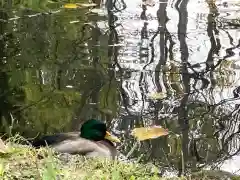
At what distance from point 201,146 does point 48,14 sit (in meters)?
4.33

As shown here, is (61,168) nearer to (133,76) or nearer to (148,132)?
(148,132)

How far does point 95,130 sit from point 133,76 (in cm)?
133

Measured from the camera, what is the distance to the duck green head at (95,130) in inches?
202

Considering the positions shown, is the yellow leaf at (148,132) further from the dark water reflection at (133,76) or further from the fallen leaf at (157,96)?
the fallen leaf at (157,96)

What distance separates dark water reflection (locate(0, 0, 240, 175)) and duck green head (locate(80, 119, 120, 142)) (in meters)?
0.13

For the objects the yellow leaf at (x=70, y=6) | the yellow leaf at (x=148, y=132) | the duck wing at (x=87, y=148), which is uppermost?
the yellow leaf at (x=70, y=6)

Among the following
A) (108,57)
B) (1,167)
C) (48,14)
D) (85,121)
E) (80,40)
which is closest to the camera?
(1,167)

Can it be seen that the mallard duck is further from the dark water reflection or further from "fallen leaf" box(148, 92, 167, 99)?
"fallen leaf" box(148, 92, 167, 99)

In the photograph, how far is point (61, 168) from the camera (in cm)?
257

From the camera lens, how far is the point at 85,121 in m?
5.51

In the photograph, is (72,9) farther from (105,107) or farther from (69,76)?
(105,107)

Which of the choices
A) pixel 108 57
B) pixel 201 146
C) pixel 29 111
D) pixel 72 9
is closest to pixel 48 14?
pixel 72 9

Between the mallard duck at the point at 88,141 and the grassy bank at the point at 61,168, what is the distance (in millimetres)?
1601

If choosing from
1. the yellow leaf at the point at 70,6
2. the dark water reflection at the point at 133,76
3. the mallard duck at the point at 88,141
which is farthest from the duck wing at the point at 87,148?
the yellow leaf at the point at 70,6
